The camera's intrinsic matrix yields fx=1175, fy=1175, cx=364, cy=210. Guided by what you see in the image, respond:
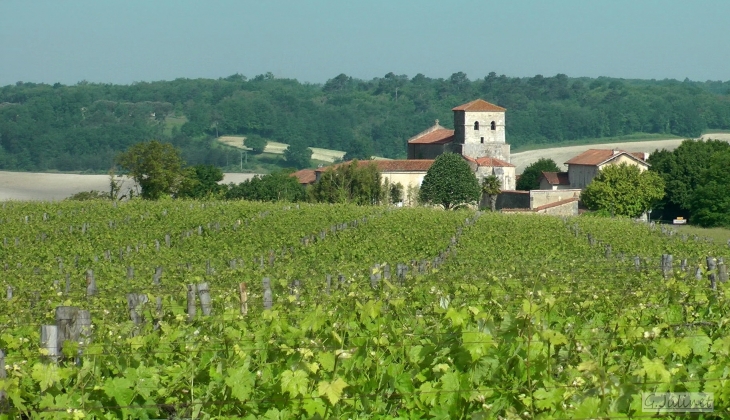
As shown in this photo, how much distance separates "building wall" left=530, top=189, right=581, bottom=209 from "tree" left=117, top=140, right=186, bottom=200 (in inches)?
1179

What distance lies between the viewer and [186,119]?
186 metres

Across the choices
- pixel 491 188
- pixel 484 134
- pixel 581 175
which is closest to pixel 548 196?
pixel 491 188

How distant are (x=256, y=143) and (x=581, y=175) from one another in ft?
265

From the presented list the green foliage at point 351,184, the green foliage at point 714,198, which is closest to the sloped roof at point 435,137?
the green foliage at point 351,184

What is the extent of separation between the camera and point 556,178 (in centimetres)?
8356

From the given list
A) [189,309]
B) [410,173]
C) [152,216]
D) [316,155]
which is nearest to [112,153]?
[316,155]

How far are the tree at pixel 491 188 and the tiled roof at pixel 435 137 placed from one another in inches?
489

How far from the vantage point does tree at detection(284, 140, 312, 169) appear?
148 m

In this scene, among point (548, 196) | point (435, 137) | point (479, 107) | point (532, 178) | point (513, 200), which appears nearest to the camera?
point (548, 196)

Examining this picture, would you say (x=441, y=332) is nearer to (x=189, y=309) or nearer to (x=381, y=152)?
(x=189, y=309)

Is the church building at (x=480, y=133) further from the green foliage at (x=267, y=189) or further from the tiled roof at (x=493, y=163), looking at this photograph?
the green foliage at (x=267, y=189)

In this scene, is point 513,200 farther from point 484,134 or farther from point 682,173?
point 484,134

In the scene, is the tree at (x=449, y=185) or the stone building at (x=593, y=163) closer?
the tree at (x=449, y=185)

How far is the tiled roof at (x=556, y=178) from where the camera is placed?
82.9m
